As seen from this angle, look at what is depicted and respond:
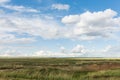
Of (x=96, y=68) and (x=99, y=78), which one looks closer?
(x=99, y=78)

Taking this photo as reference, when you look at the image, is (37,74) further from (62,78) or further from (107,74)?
(107,74)

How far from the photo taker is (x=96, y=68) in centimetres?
5594

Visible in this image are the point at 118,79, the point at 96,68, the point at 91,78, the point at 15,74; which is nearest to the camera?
the point at 118,79

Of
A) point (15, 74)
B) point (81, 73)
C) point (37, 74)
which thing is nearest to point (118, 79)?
point (81, 73)

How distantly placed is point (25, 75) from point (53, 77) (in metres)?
4.79

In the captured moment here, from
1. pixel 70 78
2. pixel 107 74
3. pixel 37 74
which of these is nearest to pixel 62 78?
pixel 70 78

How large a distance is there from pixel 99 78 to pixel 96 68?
15.0 meters

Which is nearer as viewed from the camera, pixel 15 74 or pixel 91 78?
pixel 91 78

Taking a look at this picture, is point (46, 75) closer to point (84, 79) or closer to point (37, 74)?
point (37, 74)

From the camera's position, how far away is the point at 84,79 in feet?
134

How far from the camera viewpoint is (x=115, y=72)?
45.1 meters

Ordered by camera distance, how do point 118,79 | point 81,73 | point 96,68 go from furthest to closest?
1. point 96,68
2. point 81,73
3. point 118,79

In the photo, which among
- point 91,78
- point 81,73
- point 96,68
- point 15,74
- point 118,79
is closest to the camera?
point 118,79

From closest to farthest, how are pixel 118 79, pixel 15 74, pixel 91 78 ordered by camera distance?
1. pixel 118 79
2. pixel 91 78
3. pixel 15 74
